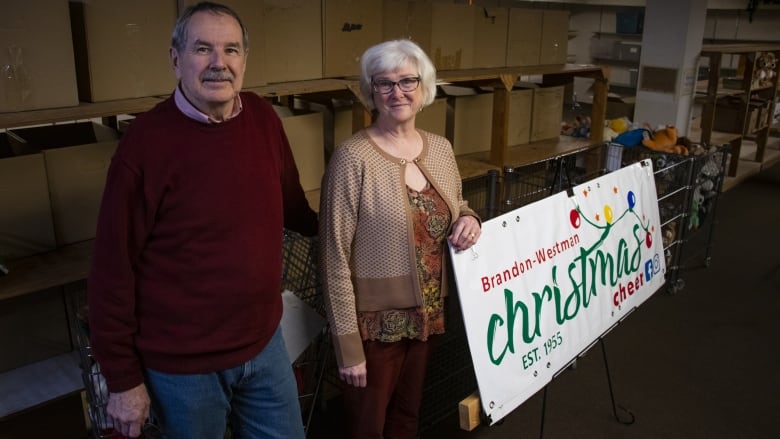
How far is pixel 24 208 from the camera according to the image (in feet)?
6.34

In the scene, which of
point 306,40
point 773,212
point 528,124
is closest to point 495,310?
point 306,40

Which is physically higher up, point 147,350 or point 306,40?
point 306,40

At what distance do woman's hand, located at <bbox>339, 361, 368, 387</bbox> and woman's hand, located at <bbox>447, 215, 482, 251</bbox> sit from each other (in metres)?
0.39

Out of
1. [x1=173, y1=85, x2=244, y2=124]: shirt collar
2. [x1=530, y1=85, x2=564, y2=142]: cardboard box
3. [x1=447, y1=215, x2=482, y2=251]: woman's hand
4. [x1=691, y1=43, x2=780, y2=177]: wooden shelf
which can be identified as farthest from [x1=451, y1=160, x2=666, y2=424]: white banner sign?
[x1=691, y1=43, x2=780, y2=177]: wooden shelf

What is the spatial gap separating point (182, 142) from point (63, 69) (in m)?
0.89

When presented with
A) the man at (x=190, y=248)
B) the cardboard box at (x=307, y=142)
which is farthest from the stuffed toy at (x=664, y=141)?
the man at (x=190, y=248)

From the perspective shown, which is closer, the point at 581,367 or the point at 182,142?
the point at 182,142

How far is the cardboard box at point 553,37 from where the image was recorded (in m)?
3.69

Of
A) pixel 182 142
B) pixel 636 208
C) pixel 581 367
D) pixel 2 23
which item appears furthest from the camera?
pixel 581 367

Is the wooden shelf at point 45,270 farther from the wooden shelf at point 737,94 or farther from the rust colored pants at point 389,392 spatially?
the wooden shelf at point 737,94

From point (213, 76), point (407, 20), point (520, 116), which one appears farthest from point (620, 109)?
point (213, 76)

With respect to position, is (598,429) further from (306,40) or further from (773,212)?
(773,212)

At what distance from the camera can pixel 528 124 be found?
382 centimetres

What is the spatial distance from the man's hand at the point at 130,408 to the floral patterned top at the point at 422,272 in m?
0.57
